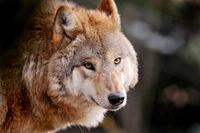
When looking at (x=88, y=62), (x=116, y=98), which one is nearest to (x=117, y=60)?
(x=88, y=62)

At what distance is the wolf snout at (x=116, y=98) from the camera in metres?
4.80

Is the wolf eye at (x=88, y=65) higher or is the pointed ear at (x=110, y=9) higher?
the pointed ear at (x=110, y=9)

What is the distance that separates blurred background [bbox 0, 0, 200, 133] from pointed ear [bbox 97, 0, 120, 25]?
7917 millimetres

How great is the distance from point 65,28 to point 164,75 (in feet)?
31.3

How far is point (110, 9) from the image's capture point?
5.65 meters

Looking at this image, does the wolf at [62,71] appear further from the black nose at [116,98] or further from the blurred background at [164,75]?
the blurred background at [164,75]

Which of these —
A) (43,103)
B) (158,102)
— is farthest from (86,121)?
(158,102)

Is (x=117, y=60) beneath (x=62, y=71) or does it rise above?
above

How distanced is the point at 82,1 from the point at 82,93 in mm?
5419

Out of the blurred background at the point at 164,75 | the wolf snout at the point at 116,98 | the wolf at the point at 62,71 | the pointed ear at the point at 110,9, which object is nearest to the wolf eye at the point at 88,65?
the wolf at the point at 62,71

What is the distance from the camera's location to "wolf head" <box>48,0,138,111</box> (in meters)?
4.91

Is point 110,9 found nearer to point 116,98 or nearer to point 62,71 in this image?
point 62,71

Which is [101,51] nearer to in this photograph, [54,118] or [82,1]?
[54,118]

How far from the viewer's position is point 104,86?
4883 millimetres
